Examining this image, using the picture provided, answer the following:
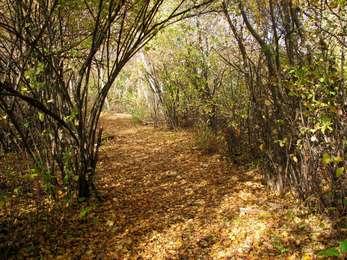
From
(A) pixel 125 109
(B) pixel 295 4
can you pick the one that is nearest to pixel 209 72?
(B) pixel 295 4

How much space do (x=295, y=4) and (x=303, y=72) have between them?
93 centimetres

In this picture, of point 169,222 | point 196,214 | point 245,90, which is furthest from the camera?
point 245,90

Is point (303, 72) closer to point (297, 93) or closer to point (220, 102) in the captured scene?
point (297, 93)

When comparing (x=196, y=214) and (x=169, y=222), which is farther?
(x=196, y=214)

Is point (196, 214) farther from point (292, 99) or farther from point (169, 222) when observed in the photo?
point (292, 99)

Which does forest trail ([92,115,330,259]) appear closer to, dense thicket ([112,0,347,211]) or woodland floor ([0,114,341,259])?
woodland floor ([0,114,341,259])

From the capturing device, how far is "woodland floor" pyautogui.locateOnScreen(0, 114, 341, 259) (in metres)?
3.80

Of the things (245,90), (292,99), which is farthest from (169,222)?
(245,90)

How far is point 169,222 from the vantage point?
4508 mm

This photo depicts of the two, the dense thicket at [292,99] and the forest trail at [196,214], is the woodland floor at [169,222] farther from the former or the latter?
the dense thicket at [292,99]

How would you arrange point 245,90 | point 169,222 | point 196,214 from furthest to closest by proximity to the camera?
point 245,90
point 196,214
point 169,222

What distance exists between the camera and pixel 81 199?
490 cm

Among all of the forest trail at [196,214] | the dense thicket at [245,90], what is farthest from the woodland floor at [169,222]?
the dense thicket at [245,90]

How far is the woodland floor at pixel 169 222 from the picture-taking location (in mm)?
3797
